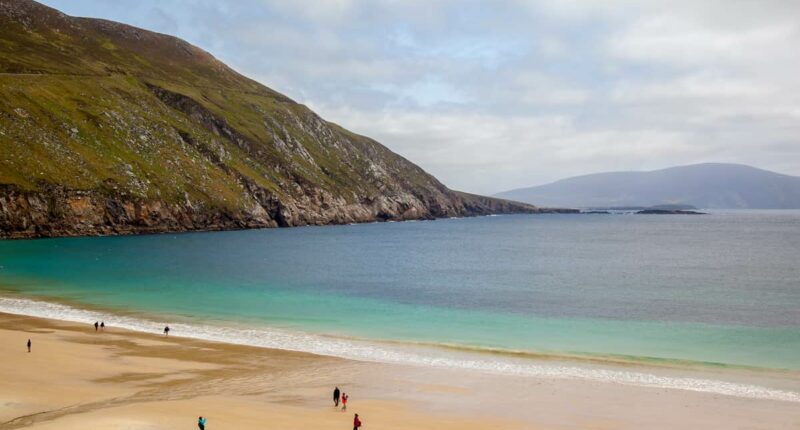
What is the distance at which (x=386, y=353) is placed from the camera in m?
41.8

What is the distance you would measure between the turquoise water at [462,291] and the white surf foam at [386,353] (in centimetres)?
253

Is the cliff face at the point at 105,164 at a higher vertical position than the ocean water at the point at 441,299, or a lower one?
higher

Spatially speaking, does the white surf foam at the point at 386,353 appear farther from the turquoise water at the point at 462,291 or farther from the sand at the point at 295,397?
the turquoise water at the point at 462,291

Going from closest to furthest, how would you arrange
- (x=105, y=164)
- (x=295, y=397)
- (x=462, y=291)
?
(x=295, y=397) → (x=462, y=291) → (x=105, y=164)

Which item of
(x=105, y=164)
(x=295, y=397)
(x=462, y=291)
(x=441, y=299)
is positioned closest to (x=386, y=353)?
(x=295, y=397)

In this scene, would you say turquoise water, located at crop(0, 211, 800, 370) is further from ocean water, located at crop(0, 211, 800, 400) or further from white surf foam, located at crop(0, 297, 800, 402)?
white surf foam, located at crop(0, 297, 800, 402)

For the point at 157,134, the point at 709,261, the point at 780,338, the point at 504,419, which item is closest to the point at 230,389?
the point at 504,419

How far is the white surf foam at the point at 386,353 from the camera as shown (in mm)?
34125

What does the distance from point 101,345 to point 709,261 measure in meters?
103

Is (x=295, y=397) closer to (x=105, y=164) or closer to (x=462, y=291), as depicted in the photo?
(x=462, y=291)

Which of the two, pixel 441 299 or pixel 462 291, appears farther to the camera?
pixel 462 291

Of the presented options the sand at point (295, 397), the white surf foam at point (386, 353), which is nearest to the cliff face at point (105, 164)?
the white surf foam at point (386, 353)

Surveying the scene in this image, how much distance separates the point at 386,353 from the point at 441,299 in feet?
82.9

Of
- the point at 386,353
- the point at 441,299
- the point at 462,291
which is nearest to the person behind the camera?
the point at 386,353
